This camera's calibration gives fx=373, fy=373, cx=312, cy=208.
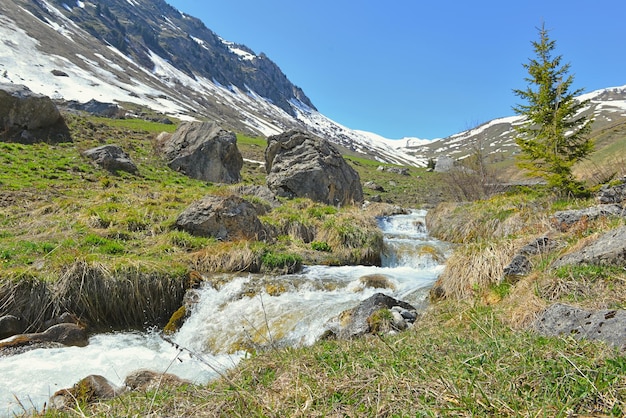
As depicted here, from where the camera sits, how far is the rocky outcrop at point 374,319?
5.86 metres

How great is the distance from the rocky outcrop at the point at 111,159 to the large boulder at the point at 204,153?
12.5 feet

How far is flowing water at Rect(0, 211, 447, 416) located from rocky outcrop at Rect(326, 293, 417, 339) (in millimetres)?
413

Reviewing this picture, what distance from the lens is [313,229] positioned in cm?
1336

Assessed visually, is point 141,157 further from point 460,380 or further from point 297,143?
point 460,380

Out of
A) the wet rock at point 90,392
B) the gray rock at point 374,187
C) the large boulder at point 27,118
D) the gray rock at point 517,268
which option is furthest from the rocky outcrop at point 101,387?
the gray rock at point 374,187

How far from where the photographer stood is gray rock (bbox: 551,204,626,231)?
7.33 metres

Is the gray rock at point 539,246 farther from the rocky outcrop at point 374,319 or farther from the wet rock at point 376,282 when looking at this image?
the wet rock at point 376,282

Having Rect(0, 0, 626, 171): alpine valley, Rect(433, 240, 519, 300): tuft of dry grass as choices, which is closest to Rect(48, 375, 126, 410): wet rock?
Rect(433, 240, 519, 300): tuft of dry grass

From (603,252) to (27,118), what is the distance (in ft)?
92.5

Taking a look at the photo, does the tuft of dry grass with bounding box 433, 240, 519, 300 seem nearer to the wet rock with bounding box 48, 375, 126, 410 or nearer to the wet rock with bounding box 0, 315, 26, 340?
the wet rock with bounding box 48, 375, 126, 410

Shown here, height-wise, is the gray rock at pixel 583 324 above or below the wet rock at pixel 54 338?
above

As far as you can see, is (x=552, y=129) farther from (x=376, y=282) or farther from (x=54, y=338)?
(x=54, y=338)

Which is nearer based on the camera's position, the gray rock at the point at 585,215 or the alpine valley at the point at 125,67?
the gray rock at the point at 585,215

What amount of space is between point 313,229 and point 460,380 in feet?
35.8
